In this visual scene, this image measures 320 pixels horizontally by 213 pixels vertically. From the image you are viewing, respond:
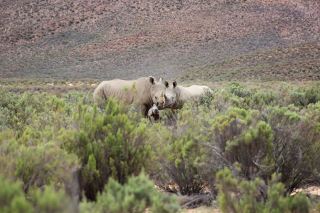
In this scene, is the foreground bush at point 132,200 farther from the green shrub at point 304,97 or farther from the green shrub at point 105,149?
the green shrub at point 304,97

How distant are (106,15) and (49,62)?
11.8m

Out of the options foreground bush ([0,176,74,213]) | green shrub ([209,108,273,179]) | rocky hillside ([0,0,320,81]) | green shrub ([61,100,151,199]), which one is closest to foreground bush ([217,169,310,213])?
green shrub ([209,108,273,179])

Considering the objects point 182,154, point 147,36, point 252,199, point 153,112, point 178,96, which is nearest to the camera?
point 252,199

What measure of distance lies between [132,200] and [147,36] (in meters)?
56.5

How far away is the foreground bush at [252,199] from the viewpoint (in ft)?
16.6

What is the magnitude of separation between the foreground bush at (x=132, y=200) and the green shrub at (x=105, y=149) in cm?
143

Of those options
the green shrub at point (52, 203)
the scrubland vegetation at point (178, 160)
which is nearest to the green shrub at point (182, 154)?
the scrubland vegetation at point (178, 160)

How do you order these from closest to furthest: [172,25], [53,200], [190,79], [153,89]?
[53,200], [153,89], [190,79], [172,25]

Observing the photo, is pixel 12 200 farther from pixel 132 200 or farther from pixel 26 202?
pixel 132 200

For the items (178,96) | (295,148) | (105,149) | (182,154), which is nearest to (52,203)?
(105,149)

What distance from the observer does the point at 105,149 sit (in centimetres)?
620

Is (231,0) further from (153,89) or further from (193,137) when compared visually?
(193,137)

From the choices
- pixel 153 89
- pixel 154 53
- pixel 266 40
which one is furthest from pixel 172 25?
pixel 153 89

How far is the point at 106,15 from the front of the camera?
64875 mm
